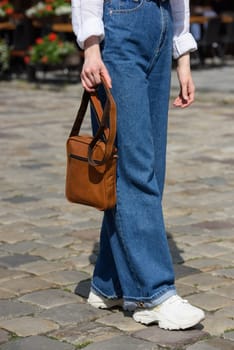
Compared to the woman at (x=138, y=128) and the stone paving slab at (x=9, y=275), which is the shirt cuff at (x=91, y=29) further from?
the stone paving slab at (x=9, y=275)

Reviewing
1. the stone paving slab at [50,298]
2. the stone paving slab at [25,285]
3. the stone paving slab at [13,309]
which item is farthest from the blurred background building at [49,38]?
the stone paving slab at [13,309]

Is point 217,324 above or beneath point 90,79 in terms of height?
beneath

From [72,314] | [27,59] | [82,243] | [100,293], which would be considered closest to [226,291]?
[100,293]

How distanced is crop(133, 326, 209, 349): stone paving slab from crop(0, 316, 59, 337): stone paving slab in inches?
13.9

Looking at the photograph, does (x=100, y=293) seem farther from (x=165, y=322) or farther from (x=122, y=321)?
(x=165, y=322)

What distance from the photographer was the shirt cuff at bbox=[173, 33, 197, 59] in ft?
13.1

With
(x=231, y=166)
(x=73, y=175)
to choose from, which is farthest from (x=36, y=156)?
(x=73, y=175)

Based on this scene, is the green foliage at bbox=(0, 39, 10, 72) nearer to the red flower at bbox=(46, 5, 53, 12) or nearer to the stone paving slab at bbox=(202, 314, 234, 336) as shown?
the red flower at bbox=(46, 5, 53, 12)

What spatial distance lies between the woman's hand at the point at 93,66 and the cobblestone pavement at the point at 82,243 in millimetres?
948

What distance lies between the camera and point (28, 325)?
153 inches

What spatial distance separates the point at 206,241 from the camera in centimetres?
532

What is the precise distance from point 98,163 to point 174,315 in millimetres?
641

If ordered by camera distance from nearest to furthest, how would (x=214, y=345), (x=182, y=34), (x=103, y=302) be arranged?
(x=214, y=345) → (x=182, y=34) → (x=103, y=302)

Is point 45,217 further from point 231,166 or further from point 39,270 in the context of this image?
point 231,166
